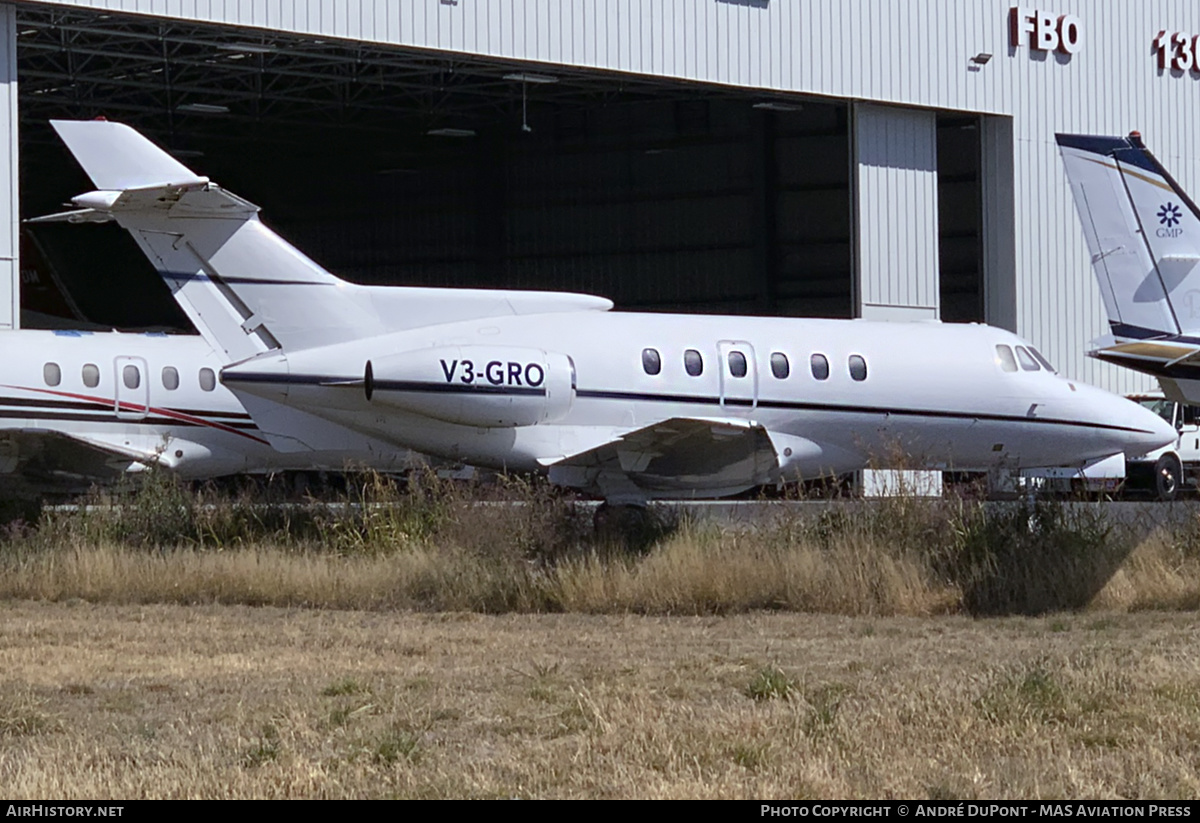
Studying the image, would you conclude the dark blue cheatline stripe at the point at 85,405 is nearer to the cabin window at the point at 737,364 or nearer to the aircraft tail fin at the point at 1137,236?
the cabin window at the point at 737,364

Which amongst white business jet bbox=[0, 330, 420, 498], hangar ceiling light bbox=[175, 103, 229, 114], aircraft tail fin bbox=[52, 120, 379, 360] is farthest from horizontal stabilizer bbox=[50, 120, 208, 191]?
hangar ceiling light bbox=[175, 103, 229, 114]

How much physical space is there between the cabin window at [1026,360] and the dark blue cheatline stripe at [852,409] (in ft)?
2.16

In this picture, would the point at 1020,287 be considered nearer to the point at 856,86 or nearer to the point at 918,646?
the point at 856,86

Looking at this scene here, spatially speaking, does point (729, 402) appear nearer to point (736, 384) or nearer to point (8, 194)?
point (736, 384)

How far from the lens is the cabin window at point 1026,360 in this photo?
2131 centimetres

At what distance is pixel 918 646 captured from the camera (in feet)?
41.1

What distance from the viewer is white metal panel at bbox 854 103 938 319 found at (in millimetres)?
31281

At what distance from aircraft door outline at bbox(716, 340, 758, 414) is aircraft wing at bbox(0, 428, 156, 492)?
7511 mm

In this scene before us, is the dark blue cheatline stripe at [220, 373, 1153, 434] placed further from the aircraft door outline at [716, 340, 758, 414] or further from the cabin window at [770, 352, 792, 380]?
the cabin window at [770, 352, 792, 380]

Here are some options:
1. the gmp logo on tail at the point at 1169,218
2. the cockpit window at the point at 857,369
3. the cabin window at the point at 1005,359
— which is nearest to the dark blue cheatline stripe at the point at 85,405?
the cockpit window at the point at 857,369

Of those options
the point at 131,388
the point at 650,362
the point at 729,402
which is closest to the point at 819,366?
the point at 729,402

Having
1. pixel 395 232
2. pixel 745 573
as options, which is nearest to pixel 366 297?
pixel 745 573

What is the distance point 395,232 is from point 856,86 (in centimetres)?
1936

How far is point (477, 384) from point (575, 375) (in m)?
1.29
